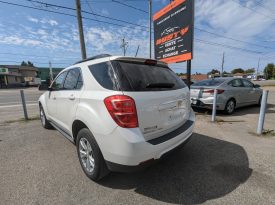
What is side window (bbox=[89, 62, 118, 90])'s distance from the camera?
2.24m

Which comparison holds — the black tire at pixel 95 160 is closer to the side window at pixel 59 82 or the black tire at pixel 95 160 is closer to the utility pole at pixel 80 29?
the side window at pixel 59 82

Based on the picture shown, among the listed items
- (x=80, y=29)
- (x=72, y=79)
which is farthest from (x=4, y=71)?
(x=72, y=79)

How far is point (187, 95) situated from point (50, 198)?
255cm

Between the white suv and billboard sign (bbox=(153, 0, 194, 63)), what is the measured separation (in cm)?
439

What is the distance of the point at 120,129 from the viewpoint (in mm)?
2021

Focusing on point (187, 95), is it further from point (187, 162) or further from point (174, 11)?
point (174, 11)

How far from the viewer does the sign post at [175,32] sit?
662cm

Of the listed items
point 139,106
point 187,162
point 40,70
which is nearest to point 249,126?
point 187,162

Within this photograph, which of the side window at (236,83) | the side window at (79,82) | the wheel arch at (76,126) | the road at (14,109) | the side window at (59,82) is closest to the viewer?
the wheel arch at (76,126)

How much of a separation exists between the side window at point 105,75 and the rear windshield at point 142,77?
0.09 meters

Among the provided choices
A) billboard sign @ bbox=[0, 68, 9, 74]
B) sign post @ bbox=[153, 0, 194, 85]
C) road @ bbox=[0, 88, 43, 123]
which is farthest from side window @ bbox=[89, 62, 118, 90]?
billboard sign @ bbox=[0, 68, 9, 74]

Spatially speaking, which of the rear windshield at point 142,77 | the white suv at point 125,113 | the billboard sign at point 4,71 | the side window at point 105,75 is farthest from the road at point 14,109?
the billboard sign at point 4,71

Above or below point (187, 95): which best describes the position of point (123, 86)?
above

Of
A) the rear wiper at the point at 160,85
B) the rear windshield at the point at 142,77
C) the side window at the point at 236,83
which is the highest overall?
the rear windshield at the point at 142,77
